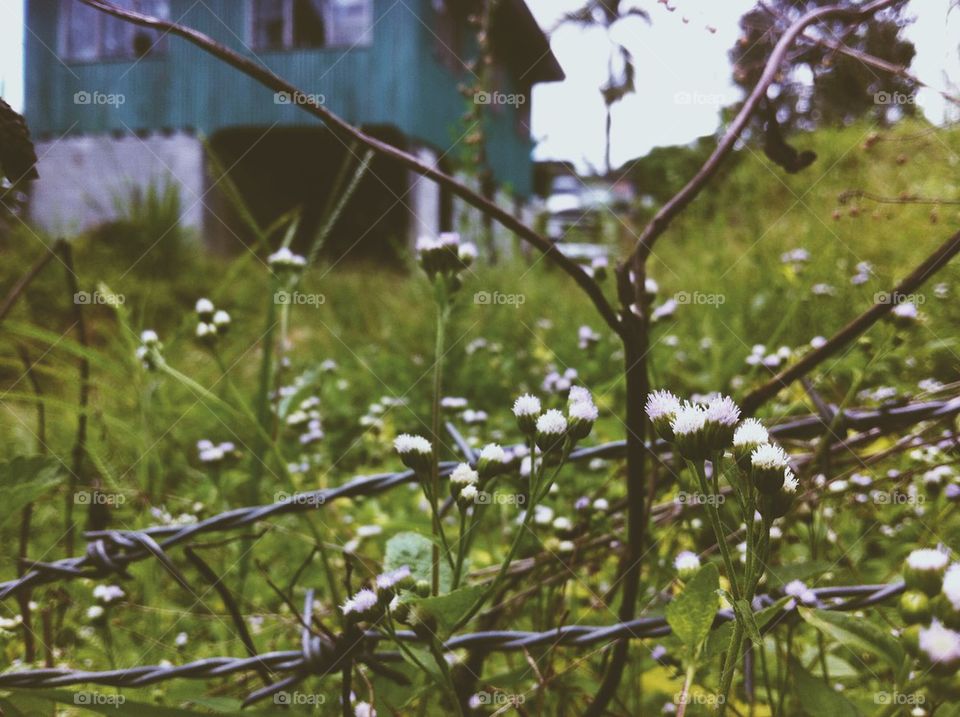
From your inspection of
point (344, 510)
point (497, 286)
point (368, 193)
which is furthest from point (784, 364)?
point (368, 193)

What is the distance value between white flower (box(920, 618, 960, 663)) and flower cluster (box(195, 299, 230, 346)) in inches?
41.2

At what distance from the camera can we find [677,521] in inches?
40.1

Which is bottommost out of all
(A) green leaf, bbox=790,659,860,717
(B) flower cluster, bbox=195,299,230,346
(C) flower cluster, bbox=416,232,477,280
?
(A) green leaf, bbox=790,659,860,717

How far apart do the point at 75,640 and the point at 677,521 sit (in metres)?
1.10

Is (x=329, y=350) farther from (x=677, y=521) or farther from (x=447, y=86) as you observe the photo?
(x=447, y=86)

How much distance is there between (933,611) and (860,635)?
0.30 feet

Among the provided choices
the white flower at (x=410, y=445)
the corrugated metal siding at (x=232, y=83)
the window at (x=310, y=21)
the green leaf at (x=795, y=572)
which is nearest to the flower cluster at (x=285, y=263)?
the white flower at (x=410, y=445)

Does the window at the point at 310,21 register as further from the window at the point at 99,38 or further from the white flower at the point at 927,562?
the white flower at the point at 927,562

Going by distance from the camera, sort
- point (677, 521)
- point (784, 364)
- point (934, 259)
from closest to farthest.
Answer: point (934, 259) → point (677, 521) → point (784, 364)

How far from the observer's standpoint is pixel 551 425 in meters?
0.62

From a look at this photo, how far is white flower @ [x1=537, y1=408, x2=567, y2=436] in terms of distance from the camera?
62 cm
